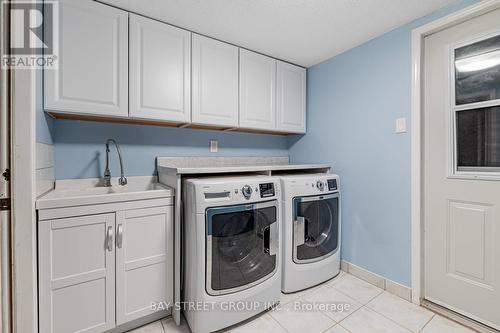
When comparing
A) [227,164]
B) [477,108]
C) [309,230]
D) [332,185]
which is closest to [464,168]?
[477,108]

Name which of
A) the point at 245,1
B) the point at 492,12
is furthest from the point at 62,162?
the point at 492,12

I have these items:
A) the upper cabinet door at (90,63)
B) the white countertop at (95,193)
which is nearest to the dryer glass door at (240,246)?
the white countertop at (95,193)

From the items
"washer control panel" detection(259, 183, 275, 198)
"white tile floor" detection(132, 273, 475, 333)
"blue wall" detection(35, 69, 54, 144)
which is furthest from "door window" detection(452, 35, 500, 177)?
"blue wall" detection(35, 69, 54, 144)

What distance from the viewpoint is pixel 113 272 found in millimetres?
1318

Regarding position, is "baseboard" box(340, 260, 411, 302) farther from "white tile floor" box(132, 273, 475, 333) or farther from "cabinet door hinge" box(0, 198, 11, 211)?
"cabinet door hinge" box(0, 198, 11, 211)

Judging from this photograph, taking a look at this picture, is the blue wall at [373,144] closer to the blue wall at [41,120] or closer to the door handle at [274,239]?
the door handle at [274,239]

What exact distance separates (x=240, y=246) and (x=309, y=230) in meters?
0.67

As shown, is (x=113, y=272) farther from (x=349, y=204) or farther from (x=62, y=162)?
(x=349, y=204)

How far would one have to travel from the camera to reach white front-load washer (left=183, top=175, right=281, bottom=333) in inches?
53.3

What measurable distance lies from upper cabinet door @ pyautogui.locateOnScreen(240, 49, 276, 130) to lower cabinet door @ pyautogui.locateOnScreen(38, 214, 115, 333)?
56.0 inches

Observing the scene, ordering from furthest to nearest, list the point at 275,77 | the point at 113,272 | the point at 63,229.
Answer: the point at 275,77 → the point at 113,272 → the point at 63,229

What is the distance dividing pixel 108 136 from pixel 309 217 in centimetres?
176

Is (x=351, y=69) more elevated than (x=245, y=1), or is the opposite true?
(x=245, y=1)

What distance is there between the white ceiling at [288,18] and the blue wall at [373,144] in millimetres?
177
